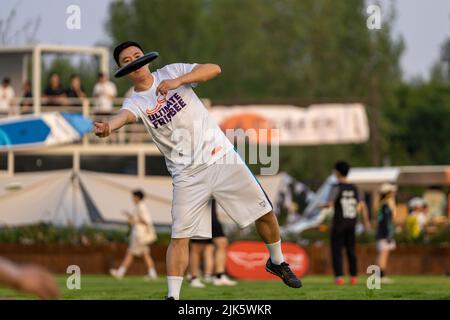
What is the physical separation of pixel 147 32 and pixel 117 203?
43.9 m

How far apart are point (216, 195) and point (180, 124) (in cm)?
80

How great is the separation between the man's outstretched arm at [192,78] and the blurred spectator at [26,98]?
2567 cm

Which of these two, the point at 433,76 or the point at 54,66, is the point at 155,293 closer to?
the point at 54,66

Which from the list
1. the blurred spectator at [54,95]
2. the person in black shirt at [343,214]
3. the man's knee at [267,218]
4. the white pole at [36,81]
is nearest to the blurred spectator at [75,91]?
the blurred spectator at [54,95]

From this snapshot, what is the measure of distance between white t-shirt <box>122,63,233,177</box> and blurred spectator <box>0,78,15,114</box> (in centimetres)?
2501

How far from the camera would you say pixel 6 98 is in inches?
1453

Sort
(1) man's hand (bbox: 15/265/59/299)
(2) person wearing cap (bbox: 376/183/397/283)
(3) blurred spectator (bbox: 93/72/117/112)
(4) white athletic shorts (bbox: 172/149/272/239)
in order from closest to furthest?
(1) man's hand (bbox: 15/265/59/299) < (4) white athletic shorts (bbox: 172/149/272/239) < (2) person wearing cap (bbox: 376/183/397/283) < (3) blurred spectator (bbox: 93/72/117/112)

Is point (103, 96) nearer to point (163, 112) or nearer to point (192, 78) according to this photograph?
point (163, 112)

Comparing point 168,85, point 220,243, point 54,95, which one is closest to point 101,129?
point 168,85

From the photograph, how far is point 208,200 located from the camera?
12.5m

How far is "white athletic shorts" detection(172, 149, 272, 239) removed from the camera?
12367 mm

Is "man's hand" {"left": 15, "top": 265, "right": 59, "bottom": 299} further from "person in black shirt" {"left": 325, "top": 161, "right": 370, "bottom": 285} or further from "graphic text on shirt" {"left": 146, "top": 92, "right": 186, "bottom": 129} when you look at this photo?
"person in black shirt" {"left": 325, "top": 161, "right": 370, "bottom": 285}

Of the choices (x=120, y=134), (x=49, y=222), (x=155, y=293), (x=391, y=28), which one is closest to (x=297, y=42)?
(x=391, y=28)

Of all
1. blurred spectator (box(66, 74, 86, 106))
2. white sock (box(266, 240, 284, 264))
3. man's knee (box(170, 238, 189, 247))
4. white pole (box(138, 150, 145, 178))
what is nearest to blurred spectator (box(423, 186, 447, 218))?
white pole (box(138, 150, 145, 178))
